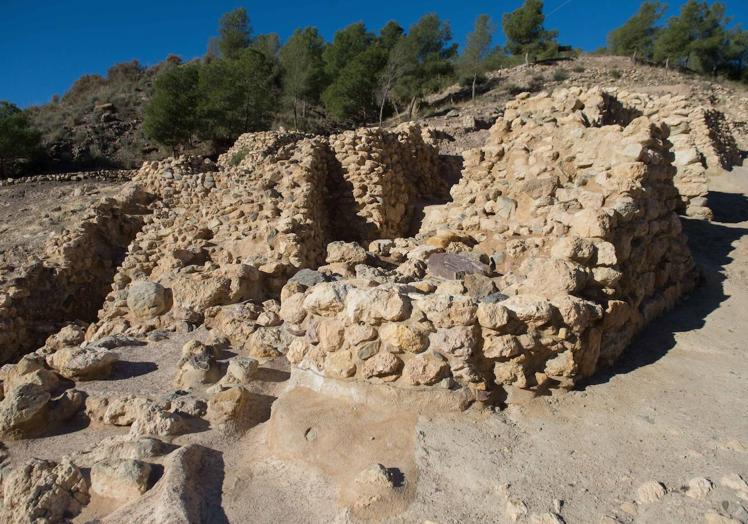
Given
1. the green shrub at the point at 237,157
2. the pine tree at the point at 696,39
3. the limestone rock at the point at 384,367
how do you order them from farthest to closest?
the pine tree at the point at 696,39, the green shrub at the point at 237,157, the limestone rock at the point at 384,367

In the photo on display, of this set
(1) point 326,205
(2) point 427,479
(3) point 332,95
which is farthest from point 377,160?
(3) point 332,95

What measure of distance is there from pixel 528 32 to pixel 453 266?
128 ft

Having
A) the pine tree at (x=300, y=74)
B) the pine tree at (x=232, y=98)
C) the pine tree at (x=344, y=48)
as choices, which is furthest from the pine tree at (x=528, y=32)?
the pine tree at (x=232, y=98)

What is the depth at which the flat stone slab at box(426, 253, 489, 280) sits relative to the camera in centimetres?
381

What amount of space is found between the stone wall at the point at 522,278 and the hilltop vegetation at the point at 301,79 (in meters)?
17.6

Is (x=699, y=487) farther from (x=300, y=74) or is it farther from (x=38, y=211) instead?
(x=300, y=74)

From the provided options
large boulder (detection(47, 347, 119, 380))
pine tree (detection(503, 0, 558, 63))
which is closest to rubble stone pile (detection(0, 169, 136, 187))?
large boulder (detection(47, 347, 119, 380))

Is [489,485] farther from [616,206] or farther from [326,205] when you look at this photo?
[326,205]

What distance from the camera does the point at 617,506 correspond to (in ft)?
7.08

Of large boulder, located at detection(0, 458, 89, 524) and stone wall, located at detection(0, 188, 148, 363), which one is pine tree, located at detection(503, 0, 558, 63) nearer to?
stone wall, located at detection(0, 188, 148, 363)

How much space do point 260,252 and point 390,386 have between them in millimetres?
3478

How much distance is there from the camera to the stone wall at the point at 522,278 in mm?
2865

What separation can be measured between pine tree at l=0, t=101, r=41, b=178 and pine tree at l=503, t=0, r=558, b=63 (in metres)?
32.4

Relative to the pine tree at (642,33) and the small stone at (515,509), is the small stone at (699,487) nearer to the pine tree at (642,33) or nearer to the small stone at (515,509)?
the small stone at (515,509)
